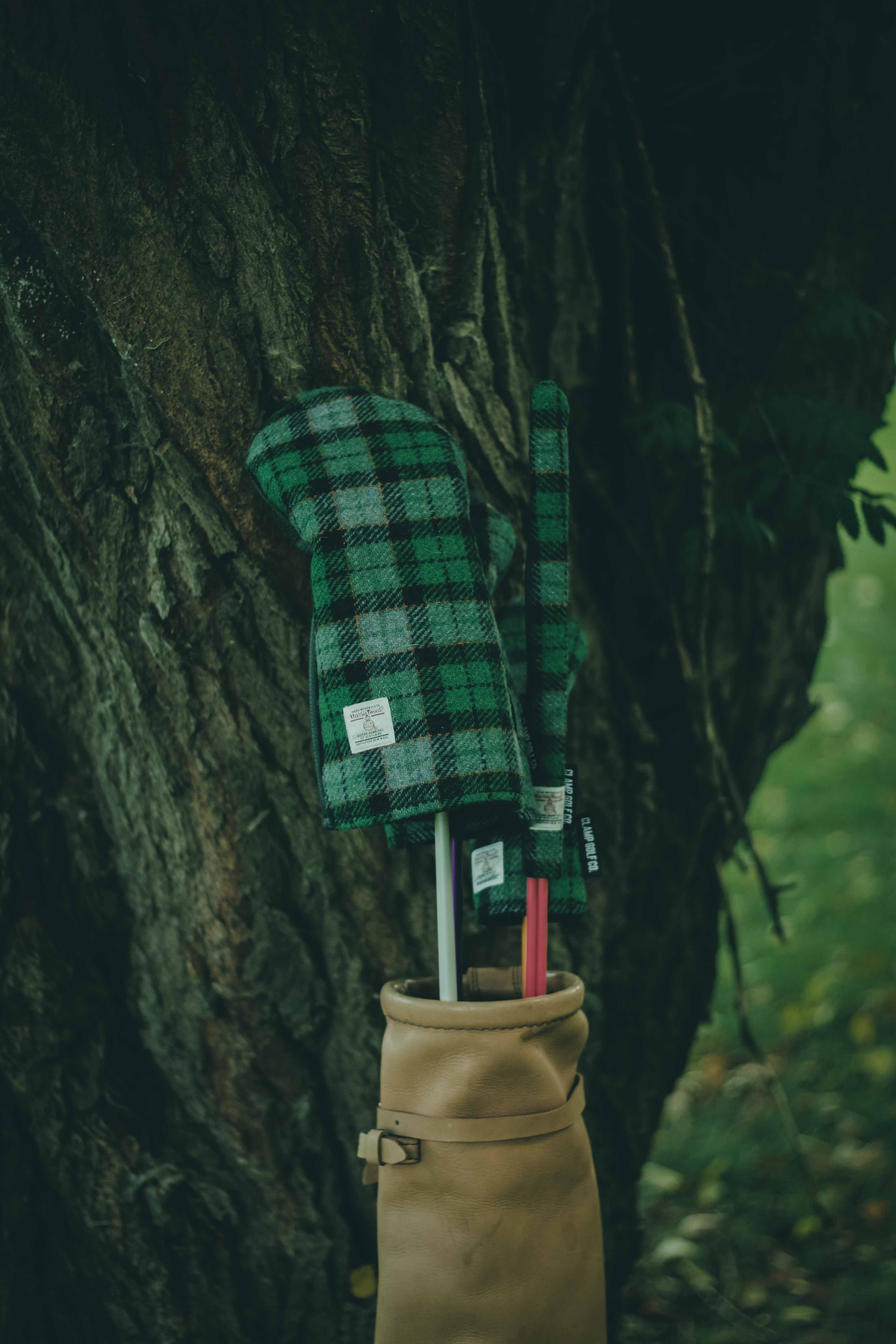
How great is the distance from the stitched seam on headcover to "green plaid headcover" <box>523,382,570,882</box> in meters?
0.18

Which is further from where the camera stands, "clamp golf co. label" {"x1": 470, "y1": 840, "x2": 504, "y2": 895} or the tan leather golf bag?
"clamp golf co. label" {"x1": 470, "y1": 840, "x2": 504, "y2": 895}

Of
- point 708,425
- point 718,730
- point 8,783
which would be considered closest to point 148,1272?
point 8,783

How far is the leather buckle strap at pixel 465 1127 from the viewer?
1.14m

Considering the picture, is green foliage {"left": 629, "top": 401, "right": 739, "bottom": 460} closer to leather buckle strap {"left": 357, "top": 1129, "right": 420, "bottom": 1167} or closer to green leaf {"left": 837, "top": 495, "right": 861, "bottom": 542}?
green leaf {"left": 837, "top": 495, "right": 861, "bottom": 542}

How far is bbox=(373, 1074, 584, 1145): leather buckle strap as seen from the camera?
3.74 ft

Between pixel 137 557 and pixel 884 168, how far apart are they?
1.68 meters

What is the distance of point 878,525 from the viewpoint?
171 cm

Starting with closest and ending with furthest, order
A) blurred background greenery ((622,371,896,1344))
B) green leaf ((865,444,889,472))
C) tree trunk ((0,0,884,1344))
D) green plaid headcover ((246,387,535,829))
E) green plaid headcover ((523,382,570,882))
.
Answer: green plaid headcover ((246,387,535,829)) → green plaid headcover ((523,382,570,882)) → tree trunk ((0,0,884,1344)) → green leaf ((865,444,889,472)) → blurred background greenery ((622,371,896,1344))

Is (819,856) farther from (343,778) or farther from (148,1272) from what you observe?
(343,778)

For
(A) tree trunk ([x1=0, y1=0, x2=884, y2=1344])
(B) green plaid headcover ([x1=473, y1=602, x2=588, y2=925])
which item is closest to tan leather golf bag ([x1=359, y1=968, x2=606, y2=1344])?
(B) green plaid headcover ([x1=473, y1=602, x2=588, y2=925])

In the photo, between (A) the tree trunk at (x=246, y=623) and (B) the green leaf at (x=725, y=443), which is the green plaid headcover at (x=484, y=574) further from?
(B) the green leaf at (x=725, y=443)

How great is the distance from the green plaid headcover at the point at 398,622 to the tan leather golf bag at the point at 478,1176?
286 millimetres

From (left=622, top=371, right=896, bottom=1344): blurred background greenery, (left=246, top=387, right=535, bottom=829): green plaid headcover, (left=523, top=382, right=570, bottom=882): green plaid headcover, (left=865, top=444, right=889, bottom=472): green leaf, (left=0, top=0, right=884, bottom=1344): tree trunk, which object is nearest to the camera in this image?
(left=246, top=387, right=535, bottom=829): green plaid headcover

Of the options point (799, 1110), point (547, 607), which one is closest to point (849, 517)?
point (547, 607)
